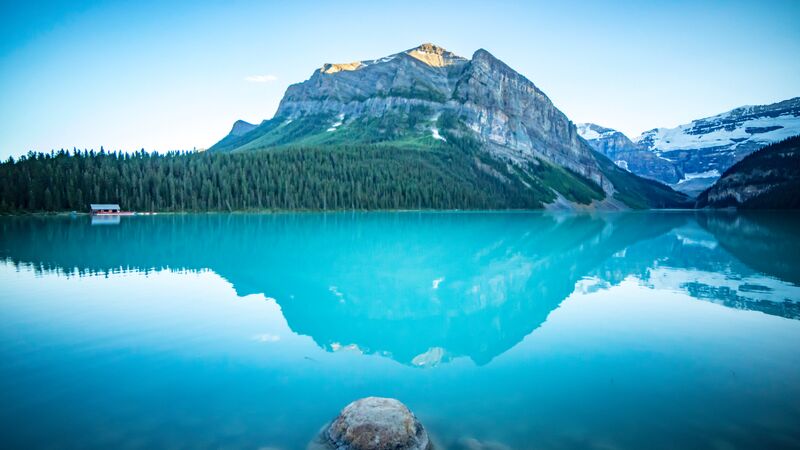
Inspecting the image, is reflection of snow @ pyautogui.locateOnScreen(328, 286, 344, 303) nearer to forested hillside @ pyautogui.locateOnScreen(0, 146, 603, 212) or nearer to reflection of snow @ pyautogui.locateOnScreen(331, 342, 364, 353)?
reflection of snow @ pyautogui.locateOnScreen(331, 342, 364, 353)

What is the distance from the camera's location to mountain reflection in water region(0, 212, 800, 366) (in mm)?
22172

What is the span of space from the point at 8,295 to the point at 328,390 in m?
26.4

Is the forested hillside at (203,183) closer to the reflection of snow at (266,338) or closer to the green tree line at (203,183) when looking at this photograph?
the green tree line at (203,183)

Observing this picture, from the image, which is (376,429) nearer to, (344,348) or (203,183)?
(344,348)

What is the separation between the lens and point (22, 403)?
13055 millimetres

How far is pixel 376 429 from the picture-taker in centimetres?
1070

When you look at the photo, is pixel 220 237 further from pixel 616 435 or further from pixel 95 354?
pixel 616 435

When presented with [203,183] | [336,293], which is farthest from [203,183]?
[336,293]

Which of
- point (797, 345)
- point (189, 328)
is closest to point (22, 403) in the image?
point (189, 328)

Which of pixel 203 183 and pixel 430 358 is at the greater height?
pixel 203 183

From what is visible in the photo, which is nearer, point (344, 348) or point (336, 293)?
point (344, 348)

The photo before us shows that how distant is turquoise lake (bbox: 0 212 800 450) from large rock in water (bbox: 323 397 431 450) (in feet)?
3.16

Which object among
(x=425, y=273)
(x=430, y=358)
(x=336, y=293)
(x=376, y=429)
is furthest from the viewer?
(x=425, y=273)

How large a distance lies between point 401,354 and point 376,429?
793 cm
